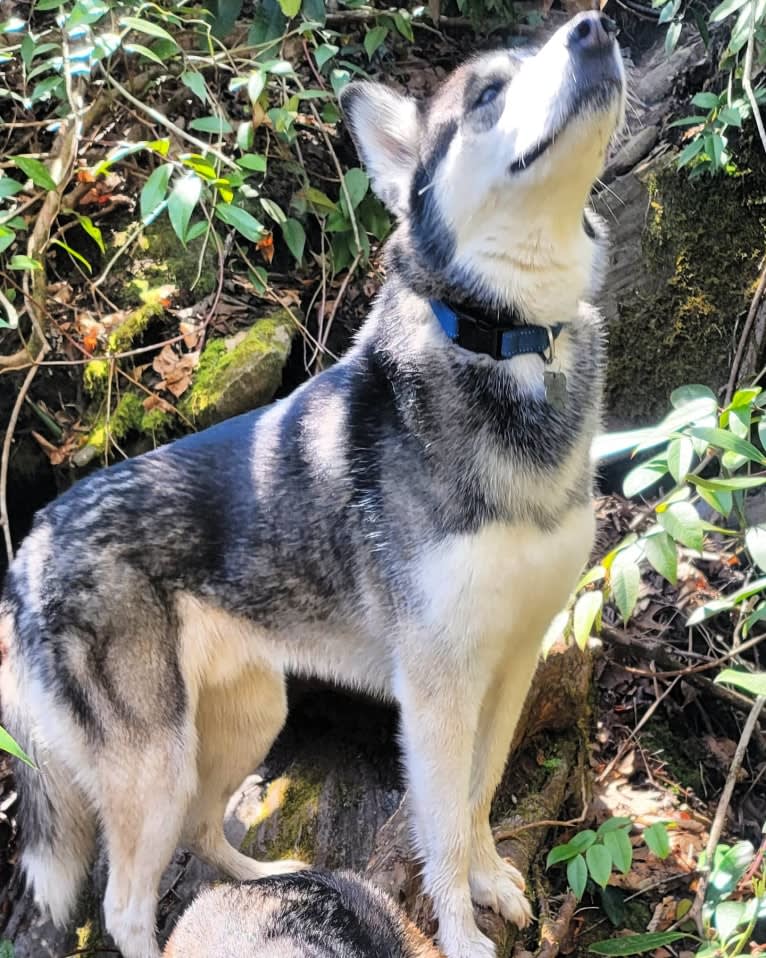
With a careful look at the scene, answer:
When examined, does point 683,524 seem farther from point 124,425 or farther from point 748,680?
point 124,425

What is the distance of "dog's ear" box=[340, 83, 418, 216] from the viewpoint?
2.67 metres

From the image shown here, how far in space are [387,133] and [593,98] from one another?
71 centimetres

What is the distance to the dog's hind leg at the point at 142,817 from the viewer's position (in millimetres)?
2791

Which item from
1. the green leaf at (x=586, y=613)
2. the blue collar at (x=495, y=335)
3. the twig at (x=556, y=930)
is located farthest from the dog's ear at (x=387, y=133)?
the twig at (x=556, y=930)

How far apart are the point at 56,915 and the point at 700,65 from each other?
484 cm

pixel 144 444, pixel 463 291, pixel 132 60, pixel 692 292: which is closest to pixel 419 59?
pixel 132 60

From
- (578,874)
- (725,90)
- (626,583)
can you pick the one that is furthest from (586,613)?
(725,90)

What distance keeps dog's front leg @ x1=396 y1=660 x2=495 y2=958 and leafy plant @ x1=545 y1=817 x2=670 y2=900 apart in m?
0.31

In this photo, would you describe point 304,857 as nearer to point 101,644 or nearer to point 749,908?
point 101,644

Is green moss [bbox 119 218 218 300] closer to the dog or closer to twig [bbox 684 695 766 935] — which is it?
the dog

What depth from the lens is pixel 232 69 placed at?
4.71 meters

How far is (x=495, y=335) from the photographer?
97.3 inches

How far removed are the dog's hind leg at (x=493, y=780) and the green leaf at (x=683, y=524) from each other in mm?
711

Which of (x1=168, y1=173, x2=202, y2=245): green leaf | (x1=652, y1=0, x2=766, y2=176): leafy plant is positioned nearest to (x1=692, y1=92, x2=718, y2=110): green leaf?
(x1=652, y1=0, x2=766, y2=176): leafy plant
